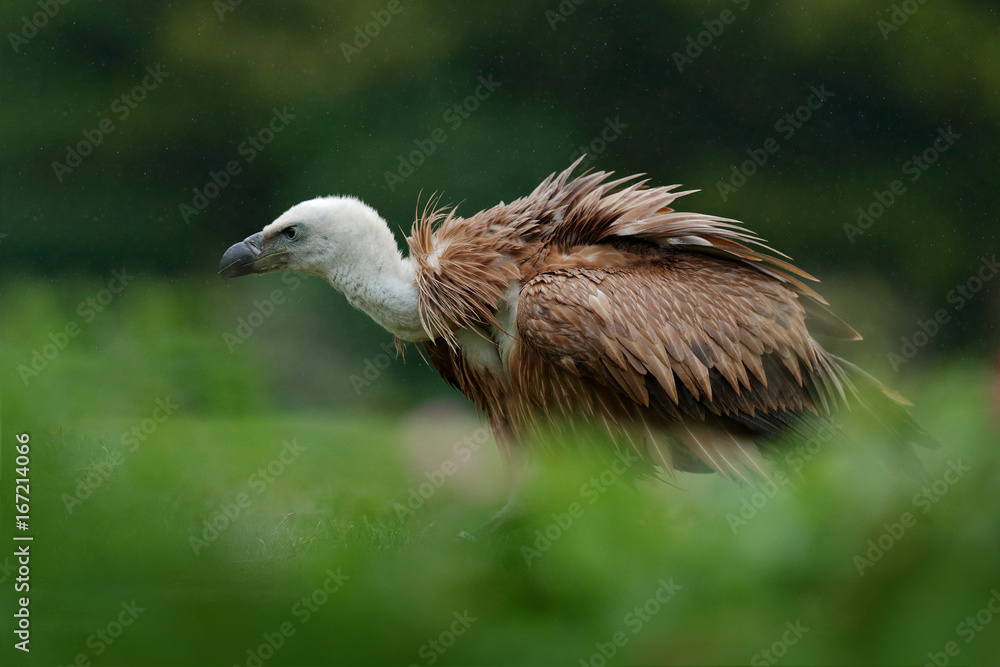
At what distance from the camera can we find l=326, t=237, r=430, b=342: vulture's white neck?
1.58 meters

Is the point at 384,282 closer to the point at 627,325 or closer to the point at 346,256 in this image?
the point at 346,256

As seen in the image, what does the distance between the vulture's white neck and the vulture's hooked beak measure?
0.10 meters

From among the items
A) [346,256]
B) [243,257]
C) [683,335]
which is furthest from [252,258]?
[683,335]

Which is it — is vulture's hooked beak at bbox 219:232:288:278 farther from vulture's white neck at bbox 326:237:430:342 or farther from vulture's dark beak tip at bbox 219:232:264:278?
vulture's white neck at bbox 326:237:430:342

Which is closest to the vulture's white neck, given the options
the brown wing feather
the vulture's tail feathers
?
the brown wing feather

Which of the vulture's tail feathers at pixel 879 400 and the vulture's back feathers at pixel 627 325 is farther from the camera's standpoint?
the vulture's back feathers at pixel 627 325

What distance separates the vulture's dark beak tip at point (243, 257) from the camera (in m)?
1.63

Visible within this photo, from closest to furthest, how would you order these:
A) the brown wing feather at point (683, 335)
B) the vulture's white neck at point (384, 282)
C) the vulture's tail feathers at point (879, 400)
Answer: the vulture's tail feathers at point (879, 400)
the brown wing feather at point (683, 335)
the vulture's white neck at point (384, 282)

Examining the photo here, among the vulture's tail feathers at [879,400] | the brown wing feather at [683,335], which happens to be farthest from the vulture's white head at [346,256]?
the vulture's tail feathers at [879,400]

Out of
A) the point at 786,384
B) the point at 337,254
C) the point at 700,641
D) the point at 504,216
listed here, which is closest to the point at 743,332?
the point at 786,384

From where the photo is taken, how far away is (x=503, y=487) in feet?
1.97

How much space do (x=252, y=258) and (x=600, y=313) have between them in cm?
61

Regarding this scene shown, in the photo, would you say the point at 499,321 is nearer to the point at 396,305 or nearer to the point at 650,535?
the point at 396,305

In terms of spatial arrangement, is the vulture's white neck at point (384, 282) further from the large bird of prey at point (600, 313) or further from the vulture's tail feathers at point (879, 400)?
the vulture's tail feathers at point (879, 400)
